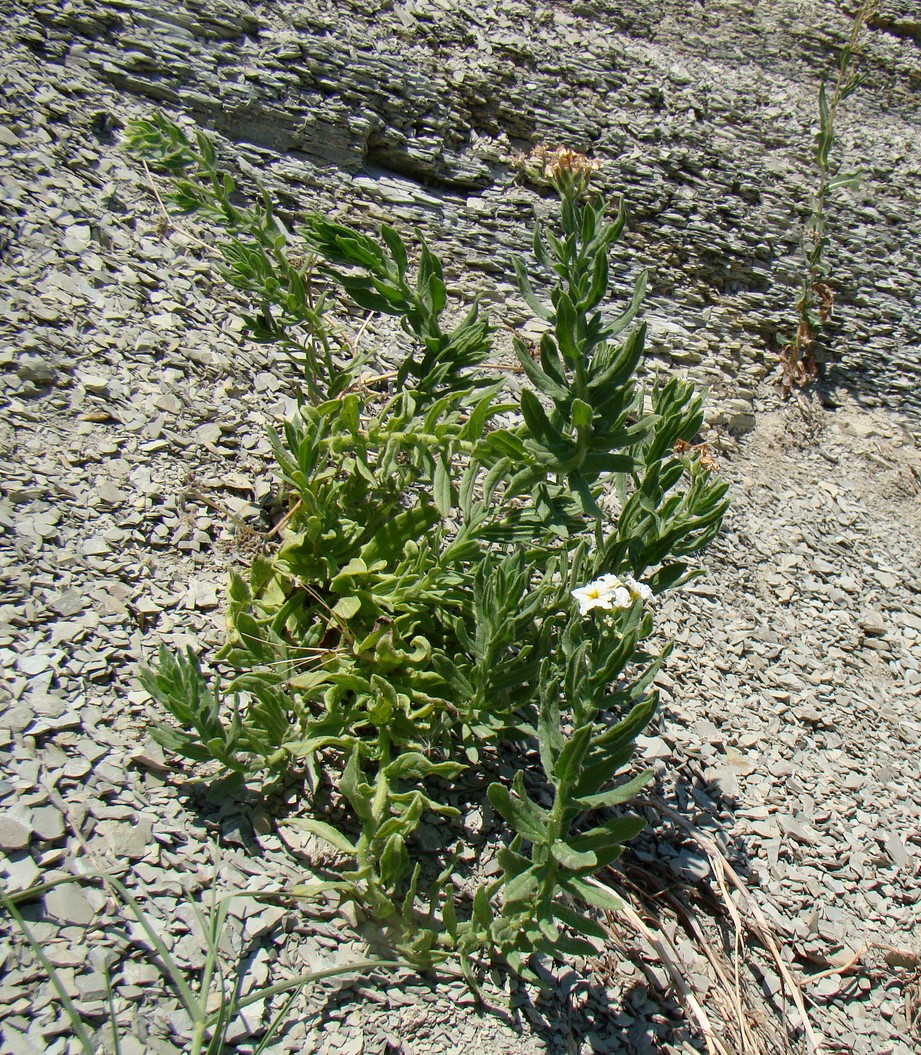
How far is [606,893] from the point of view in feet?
5.54

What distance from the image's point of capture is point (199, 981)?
5.32 ft

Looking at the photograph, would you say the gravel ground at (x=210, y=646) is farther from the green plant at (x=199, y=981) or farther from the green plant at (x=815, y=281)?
the green plant at (x=815, y=281)

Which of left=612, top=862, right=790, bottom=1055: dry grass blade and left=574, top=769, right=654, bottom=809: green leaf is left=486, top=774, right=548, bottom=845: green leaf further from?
left=612, top=862, right=790, bottom=1055: dry grass blade

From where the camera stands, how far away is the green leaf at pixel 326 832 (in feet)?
5.87

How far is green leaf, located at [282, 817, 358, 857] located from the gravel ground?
110mm

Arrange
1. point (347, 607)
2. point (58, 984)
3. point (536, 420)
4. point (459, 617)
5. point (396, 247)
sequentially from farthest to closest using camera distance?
1. point (396, 247)
2. point (347, 607)
3. point (459, 617)
4. point (536, 420)
5. point (58, 984)

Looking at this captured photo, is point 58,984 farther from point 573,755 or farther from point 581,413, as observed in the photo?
point 581,413

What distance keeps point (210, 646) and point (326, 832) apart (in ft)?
Result: 2.17

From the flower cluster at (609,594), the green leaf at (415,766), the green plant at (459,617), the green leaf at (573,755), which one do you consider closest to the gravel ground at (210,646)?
the green plant at (459,617)

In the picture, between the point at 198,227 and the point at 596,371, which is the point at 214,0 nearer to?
the point at 198,227

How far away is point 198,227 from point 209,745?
2.28 m

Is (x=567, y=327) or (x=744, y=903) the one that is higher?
(x=567, y=327)

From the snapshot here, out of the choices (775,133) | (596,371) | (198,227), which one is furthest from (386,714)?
(775,133)

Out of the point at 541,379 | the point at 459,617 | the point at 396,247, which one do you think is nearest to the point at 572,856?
the point at 459,617
